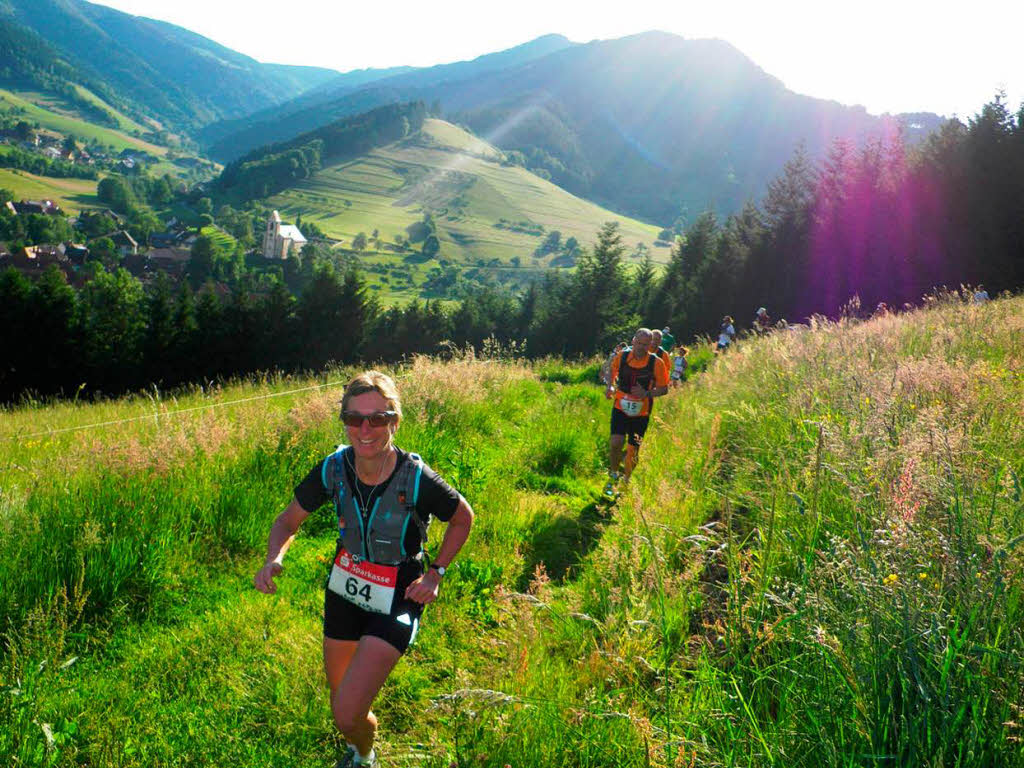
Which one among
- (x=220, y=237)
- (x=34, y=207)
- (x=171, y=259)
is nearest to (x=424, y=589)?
(x=171, y=259)

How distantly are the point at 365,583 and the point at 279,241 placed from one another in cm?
15802

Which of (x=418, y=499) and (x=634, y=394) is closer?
(x=418, y=499)

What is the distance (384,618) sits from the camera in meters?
2.85

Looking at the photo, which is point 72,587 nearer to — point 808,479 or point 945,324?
point 808,479

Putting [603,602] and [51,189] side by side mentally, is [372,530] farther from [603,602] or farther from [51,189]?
[51,189]

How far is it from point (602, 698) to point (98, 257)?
482ft

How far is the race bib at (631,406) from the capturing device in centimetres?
691

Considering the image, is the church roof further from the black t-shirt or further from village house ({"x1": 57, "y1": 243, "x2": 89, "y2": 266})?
the black t-shirt

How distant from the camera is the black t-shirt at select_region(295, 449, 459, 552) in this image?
9.65 feet

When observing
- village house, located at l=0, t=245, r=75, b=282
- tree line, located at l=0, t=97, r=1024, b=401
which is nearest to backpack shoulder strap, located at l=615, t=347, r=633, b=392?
tree line, located at l=0, t=97, r=1024, b=401

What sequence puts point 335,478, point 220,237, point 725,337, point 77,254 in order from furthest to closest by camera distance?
point 220,237 → point 77,254 → point 725,337 → point 335,478

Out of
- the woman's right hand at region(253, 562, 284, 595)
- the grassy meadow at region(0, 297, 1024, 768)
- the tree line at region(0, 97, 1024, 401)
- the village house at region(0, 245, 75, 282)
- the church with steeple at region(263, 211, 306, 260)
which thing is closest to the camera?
the grassy meadow at region(0, 297, 1024, 768)

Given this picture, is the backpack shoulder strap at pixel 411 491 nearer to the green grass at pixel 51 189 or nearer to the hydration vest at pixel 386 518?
the hydration vest at pixel 386 518

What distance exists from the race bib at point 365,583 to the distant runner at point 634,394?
168 inches
